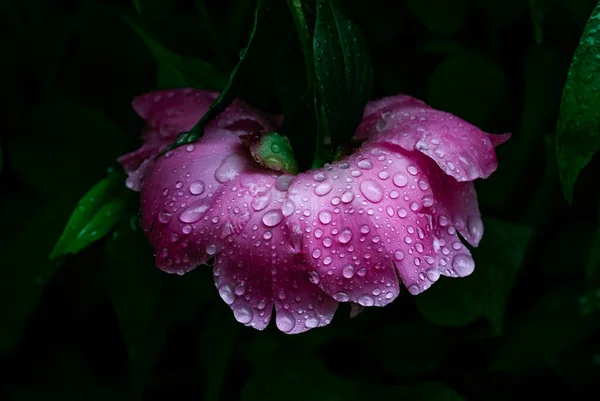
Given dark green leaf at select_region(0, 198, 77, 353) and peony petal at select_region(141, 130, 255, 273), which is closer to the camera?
peony petal at select_region(141, 130, 255, 273)

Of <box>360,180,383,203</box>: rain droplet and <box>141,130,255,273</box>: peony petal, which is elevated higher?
<box>360,180,383,203</box>: rain droplet

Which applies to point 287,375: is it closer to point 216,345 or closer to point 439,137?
point 216,345

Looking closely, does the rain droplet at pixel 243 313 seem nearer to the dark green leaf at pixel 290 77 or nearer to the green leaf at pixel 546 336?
the dark green leaf at pixel 290 77

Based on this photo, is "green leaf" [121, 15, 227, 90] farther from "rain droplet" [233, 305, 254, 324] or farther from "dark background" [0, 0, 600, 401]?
"rain droplet" [233, 305, 254, 324]

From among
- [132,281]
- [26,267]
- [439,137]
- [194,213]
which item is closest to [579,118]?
[439,137]

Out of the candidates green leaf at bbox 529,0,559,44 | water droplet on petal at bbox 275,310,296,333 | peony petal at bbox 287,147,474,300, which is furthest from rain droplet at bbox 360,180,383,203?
green leaf at bbox 529,0,559,44
